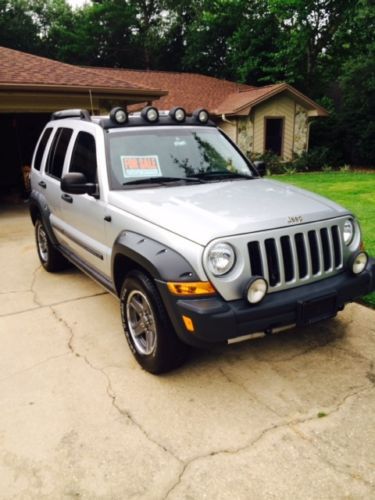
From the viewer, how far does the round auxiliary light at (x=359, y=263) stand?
312 centimetres

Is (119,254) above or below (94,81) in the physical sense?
below

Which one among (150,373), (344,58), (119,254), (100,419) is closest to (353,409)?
(150,373)

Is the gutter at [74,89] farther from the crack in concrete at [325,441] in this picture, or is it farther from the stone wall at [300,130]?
the stone wall at [300,130]

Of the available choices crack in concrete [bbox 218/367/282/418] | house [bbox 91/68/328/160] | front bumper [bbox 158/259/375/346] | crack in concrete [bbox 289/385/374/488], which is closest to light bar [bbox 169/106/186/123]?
front bumper [bbox 158/259/375/346]

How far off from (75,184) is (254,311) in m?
1.89

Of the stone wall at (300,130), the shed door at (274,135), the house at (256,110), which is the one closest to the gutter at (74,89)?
the house at (256,110)

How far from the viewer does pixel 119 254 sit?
3.29m

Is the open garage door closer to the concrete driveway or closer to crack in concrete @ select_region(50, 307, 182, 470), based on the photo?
crack in concrete @ select_region(50, 307, 182, 470)

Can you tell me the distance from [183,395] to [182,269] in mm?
994

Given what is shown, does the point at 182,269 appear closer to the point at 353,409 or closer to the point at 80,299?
the point at 353,409

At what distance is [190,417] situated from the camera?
276 centimetres

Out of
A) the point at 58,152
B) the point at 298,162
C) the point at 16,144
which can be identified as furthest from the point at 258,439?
the point at 298,162

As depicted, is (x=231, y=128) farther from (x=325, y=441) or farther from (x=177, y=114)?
(x=325, y=441)

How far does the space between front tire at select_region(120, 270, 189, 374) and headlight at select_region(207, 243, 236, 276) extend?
1.67ft
